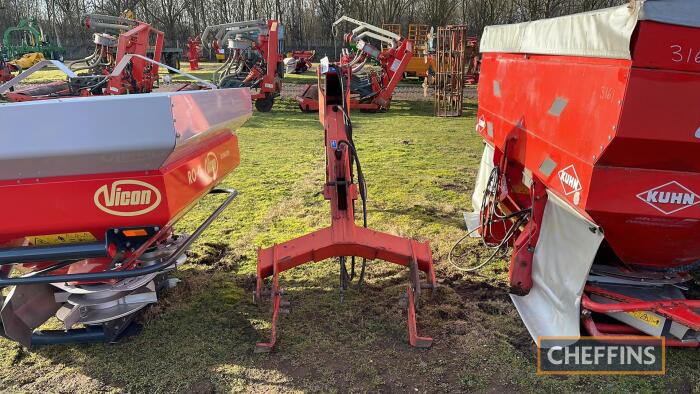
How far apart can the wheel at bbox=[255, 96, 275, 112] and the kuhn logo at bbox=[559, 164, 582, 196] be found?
9.99 meters

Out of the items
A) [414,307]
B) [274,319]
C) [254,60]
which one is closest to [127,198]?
[274,319]

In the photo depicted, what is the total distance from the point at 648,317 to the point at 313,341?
185cm

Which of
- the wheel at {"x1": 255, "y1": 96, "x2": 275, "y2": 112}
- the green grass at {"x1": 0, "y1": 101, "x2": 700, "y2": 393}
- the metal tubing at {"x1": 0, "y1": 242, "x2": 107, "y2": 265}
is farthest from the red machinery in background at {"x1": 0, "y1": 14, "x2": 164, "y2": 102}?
the metal tubing at {"x1": 0, "y1": 242, "x2": 107, "y2": 265}

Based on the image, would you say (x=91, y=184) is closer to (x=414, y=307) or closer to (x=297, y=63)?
(x=414, y=307)

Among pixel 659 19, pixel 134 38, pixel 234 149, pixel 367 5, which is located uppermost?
pixel 367 5

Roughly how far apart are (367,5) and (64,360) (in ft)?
102

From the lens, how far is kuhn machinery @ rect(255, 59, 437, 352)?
281cm

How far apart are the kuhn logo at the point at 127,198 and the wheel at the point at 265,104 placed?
10082 mm

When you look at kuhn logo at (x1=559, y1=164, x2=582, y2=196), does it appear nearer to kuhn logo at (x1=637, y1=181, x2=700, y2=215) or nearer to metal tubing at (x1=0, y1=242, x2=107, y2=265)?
kuhn logo at (x1=637, y1=181, x2=700, y2=215)

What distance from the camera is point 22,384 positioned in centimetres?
255

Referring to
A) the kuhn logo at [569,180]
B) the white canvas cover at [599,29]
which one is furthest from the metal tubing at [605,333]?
the white canvas cover at [599,29]

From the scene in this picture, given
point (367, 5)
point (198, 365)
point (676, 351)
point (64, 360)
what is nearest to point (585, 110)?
point (676, 351)

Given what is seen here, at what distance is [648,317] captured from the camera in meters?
2.66

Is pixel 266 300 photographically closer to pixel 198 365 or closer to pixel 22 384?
pixel 198 365
